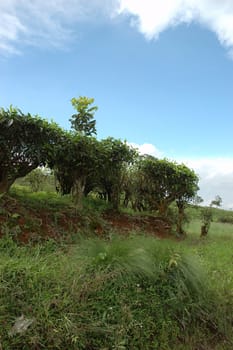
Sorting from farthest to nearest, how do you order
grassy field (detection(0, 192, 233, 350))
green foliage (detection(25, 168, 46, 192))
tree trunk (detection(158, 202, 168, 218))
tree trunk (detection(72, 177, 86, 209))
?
1. tree trunk (detection(158, 202, 168, 218))
2. green foliage (detection(25, 168, 46, 192))
3. tree trunk (detection(72, 177, 86, 209))
4. grassy field (detection(0, 192, 233, 350))

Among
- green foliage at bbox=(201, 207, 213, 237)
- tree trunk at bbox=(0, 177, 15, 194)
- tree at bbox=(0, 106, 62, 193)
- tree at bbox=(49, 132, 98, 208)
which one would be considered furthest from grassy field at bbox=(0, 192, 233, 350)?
green foliage at bbox=(201, 207, 213, 237)

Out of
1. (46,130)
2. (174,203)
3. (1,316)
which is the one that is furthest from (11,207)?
(174,203)

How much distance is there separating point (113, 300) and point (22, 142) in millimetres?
3071

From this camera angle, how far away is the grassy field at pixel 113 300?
95.4 inches

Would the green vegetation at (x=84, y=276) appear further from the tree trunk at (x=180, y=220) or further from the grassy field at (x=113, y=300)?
the tree trunk at (x=180, y=220)

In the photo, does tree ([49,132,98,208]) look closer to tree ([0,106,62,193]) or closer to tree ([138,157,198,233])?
tree ([0,106,62,193])

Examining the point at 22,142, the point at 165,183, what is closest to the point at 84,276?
the point at 22,142

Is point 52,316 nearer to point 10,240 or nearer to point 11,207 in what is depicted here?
point 10,240

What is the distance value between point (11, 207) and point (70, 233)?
0.96 m

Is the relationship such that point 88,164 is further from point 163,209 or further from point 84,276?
point 84,276

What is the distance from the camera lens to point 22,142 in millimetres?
5000

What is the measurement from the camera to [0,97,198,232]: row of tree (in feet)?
16.6

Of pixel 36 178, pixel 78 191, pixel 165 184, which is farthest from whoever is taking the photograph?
pixel 165 184

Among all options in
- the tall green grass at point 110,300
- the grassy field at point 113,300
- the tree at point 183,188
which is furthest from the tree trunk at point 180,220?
the tall green grass at point 110,300
